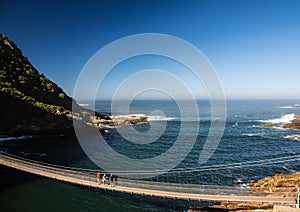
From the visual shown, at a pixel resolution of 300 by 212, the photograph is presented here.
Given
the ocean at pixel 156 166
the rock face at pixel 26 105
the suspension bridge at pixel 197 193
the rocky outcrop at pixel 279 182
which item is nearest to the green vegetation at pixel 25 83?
the rock face at pixel 26 105

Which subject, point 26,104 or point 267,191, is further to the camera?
point 26,104

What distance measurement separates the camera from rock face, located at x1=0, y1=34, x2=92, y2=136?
1639 inches

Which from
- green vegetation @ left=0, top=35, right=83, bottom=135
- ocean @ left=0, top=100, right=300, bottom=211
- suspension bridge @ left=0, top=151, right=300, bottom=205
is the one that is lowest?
ocean @ left=0, top=100, right=300, bottom=211

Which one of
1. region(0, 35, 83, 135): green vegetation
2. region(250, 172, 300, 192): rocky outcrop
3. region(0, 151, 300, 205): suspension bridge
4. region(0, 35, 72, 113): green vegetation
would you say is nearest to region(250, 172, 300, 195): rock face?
region(250, 172, 300, 192): rocky outcrop

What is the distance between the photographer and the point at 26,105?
4294cm

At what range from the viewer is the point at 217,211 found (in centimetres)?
1571

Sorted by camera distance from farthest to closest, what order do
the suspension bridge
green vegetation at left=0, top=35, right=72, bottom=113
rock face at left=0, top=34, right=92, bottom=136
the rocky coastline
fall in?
green vegetation at left=0, top=35, right=72, bottom=113
rock face at left=0, top=34, right=92, bottom=136
the rocky coastline
the suspension bridge

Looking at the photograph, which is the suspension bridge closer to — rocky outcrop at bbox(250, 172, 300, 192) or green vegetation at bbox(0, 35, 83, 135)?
rocky outcrop at bbox(250, 172, 300, 192)

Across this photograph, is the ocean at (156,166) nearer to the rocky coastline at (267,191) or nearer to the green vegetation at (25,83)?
the rocky coastline at (267,191)

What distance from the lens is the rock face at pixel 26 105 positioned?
4162cm

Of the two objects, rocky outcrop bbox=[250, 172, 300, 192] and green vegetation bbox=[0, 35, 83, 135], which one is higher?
green vegetation bbox=[0, 35, 83, 135]

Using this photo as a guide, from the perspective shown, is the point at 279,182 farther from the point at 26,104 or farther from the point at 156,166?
the point at 26,104

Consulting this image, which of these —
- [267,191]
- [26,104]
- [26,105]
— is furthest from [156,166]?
[26,104]

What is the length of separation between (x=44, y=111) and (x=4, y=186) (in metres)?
25.6
